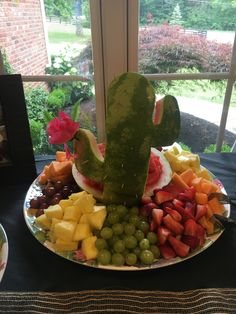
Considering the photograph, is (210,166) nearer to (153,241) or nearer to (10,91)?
(153,241)

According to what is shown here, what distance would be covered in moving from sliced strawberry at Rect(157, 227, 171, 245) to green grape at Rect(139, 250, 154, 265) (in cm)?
4

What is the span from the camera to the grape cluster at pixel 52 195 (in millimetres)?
753

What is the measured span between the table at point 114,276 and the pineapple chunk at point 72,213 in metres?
0.10

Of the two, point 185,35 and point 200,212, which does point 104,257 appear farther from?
point 185,35

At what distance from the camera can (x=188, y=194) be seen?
72cm

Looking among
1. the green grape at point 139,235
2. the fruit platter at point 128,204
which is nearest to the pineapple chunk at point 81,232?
the fruit platter at point 128,204

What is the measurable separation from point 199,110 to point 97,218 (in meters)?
1.01

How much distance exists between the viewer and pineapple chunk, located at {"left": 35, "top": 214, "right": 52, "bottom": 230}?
2.24ft

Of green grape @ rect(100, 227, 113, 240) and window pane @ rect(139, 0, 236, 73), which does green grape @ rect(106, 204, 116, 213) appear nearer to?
green grape @ rect(100, 227, 113, 240)

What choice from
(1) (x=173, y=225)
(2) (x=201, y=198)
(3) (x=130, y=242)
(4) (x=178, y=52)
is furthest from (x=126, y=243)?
(4) (x=178, y=52)

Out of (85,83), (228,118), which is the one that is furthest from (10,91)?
(228,118)

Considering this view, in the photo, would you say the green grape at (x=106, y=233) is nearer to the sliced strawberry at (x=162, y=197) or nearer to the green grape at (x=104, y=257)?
the green grape at (x=104, y=257)

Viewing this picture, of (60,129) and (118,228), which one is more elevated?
(60,129)

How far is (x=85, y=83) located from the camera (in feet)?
4.19
